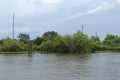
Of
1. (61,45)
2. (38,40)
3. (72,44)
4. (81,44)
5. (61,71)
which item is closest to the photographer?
(61,71)

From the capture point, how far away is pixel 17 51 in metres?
115

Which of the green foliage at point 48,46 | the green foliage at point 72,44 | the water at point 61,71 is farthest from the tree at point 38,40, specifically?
the water at point 61,71

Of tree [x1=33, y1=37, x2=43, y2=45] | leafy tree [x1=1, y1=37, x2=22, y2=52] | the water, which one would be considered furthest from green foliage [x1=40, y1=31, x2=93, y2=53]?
the water

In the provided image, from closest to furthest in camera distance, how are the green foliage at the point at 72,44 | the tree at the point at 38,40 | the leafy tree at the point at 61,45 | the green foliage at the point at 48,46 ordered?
the green foliage at the point at 72,44
the leafy tree at the point at 61,45
the green foliage at the point at 48,46
the tree at the point at 38,40

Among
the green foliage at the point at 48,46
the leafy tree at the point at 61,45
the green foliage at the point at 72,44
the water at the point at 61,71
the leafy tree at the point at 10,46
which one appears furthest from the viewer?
Result: the green foliage at the point at 48,46

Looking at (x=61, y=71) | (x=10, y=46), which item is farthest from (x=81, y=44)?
(x=61, y=71)

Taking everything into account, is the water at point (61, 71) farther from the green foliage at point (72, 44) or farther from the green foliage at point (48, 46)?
the green foliage at point (48, 46)

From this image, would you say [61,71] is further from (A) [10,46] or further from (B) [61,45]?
(A) [10,46]

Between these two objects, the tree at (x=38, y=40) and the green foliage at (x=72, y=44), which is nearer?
the green foliage at (x=72, y=44)

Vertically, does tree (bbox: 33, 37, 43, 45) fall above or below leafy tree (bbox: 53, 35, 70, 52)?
above

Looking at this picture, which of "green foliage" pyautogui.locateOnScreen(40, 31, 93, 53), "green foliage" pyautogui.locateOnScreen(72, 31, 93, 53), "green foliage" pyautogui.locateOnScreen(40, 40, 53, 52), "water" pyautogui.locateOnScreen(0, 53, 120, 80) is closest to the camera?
"water" pyautogui.locateOnScreen(0, 53, 120, 80)

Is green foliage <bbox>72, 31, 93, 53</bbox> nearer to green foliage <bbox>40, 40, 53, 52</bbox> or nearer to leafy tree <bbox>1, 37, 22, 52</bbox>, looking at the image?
green foliage <bbox>40, 40, 53, 52</bbox>

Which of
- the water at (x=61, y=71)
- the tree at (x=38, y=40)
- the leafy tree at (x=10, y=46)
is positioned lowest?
the water at (x=61, y=71)

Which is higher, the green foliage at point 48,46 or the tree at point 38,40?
the tree at point 38,40
